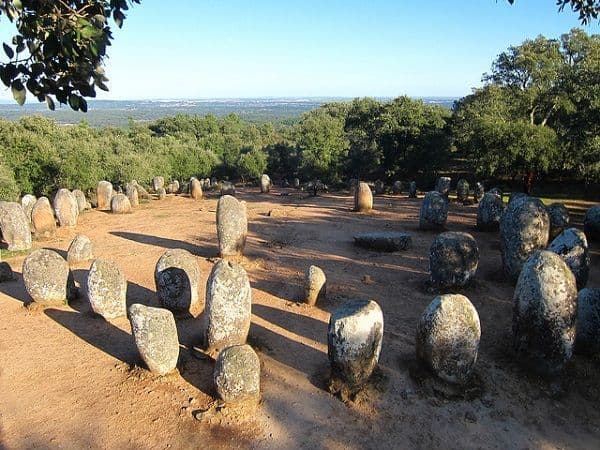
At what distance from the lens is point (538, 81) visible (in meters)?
25.9

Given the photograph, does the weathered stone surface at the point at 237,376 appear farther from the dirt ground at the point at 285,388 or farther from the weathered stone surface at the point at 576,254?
the weathered stone surface at the point at 576,254

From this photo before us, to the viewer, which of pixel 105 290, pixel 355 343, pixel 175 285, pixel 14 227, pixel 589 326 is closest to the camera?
pixel 355 343

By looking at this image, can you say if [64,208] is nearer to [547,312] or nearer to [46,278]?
[46,278]

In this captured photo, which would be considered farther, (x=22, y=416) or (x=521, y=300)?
(x=521, y=300)

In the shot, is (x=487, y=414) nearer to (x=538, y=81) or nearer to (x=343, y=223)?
(x=343, y=223)

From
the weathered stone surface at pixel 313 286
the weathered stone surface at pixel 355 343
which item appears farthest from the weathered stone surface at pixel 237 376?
the weathered stone surface at pixel 313 286

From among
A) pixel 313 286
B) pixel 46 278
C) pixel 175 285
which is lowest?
pixel 313 286

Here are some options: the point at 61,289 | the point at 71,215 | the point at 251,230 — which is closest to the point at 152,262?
the point at 61,289

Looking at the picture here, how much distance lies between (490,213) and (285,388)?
13163 mm

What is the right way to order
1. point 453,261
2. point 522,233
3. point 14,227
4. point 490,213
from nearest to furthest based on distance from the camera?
1. point 453,261
2. point 522,233
3. point 14,227
4. point 490,213

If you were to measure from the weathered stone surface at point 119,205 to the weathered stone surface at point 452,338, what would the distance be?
64.4ft

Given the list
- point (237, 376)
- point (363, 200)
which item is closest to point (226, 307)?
point (237, 376)

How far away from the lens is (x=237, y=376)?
7910mm

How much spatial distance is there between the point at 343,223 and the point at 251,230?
421 cm
